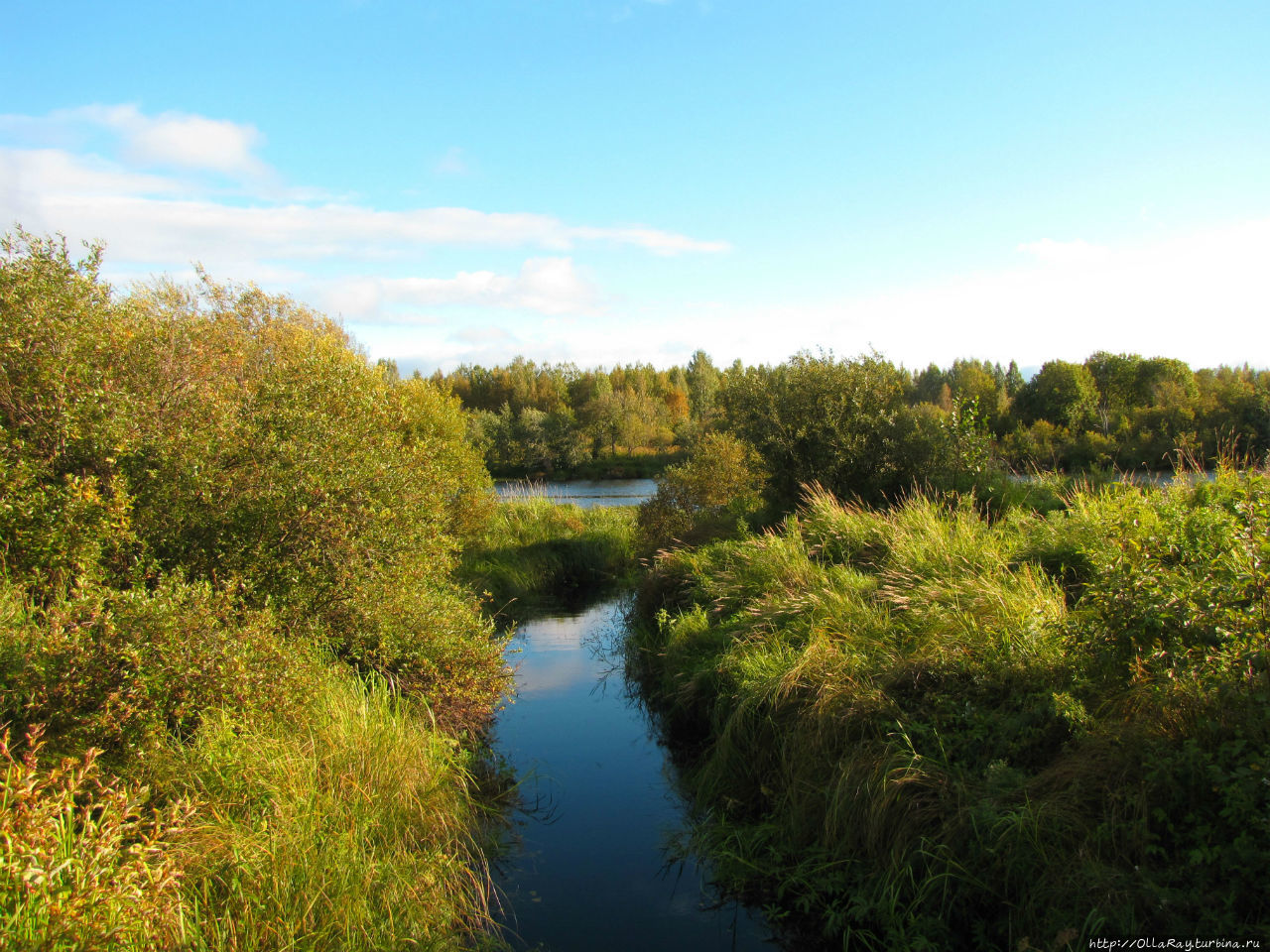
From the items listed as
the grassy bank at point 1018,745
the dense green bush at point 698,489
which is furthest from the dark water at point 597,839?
the dense green bush at point 698,489

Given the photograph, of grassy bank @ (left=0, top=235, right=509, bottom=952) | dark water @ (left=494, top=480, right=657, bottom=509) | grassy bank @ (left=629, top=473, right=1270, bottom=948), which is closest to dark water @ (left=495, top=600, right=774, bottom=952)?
grassy bank @ (left=629, top=473, right=1270, bottom=948)

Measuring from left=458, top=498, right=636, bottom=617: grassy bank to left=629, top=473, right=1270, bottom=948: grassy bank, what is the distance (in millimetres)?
11159

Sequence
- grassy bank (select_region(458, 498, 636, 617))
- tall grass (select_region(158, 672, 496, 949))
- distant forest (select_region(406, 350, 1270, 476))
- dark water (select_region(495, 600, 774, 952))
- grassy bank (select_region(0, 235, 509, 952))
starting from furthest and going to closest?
grassy bank (select_region(458, 498, 636, 617)) < distant forest (select_region(406, 350, 1270, 476)) < dark water (select_region(495, 600, 774, 952)) < tall grass (select_region(158, 672, 496, 949)) < grassy bank (select_region(0, 235, 509, 952))

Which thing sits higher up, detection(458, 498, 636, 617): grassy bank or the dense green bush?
the dense green bush

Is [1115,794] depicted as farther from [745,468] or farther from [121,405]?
[745,468]

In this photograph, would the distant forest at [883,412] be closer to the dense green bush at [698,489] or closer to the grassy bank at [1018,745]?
the dense green bush at [698,489]

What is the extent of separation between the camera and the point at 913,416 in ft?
48.8

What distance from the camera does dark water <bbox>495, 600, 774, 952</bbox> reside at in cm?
590

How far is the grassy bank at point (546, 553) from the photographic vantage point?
19.7m

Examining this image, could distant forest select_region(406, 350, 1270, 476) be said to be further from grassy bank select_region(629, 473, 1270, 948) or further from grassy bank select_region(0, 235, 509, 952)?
grassy bank select_region(0, 235, 509, 952)

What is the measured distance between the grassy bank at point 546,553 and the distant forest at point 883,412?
14.6 ft

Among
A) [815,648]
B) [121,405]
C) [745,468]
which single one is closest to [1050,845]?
[815,648]

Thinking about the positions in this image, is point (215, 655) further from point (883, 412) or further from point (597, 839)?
point (883, 412)

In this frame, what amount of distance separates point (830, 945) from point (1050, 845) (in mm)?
1816
